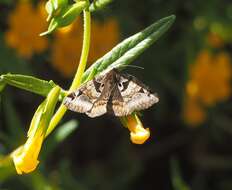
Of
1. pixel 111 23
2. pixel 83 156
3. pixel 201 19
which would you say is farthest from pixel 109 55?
pixel 83 156

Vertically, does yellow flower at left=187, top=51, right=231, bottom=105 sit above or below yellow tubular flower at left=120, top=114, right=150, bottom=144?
below

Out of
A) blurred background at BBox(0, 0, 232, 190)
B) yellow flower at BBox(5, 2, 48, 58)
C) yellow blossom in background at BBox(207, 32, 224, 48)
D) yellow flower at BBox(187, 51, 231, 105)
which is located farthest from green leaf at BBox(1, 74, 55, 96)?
yellow blossom in background at BBox(207, 32, 224, 48)

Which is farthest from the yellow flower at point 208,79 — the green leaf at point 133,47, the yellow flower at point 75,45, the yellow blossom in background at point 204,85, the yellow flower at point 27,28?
the green leaf at point 133,47

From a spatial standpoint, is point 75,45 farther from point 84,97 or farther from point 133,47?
point 84,97

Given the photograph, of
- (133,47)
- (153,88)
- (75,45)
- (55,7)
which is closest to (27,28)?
(75,45)

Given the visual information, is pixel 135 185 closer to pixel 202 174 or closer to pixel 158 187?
pixel 158 187

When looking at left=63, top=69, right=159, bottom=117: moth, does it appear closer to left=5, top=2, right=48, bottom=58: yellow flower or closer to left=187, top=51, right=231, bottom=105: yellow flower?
left=5, top=2, right=48, bottom=58: yellow flower

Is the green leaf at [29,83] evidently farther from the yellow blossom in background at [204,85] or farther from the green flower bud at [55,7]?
the yellow blossom in background at [204,85]
